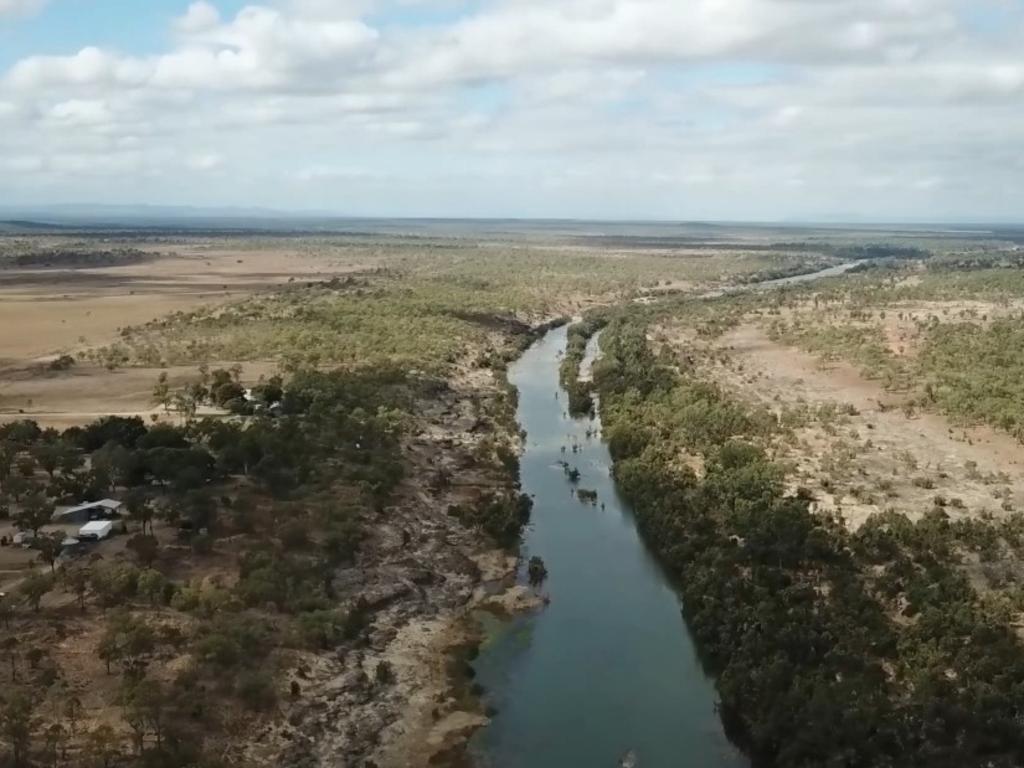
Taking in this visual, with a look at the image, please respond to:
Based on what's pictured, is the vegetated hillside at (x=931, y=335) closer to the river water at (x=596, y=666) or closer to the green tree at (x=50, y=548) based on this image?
the river water at (x=596, y=666)

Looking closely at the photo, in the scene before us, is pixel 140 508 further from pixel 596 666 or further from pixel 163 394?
pixel 163 394

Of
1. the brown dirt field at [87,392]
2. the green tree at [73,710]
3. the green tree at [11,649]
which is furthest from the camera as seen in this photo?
the brown dirt field at [87,392]

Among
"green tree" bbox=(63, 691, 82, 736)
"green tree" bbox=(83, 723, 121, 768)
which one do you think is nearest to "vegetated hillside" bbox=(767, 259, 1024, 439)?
"green tree" bbox=(83, 723, 121, 768)

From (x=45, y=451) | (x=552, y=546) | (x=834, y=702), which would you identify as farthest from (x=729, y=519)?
(x=45, y=451)

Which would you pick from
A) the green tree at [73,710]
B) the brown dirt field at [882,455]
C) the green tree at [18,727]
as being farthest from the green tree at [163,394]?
the brown dirt field at [882,455]

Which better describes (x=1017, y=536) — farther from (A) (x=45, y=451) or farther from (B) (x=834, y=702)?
(A) (x=45, y=451)

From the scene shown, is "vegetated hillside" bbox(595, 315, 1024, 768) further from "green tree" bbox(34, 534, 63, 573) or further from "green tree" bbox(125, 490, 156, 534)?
"green tree" bbox(34, 534, 63, 573)

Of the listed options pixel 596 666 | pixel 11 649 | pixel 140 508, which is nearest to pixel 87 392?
pixel 140 508
